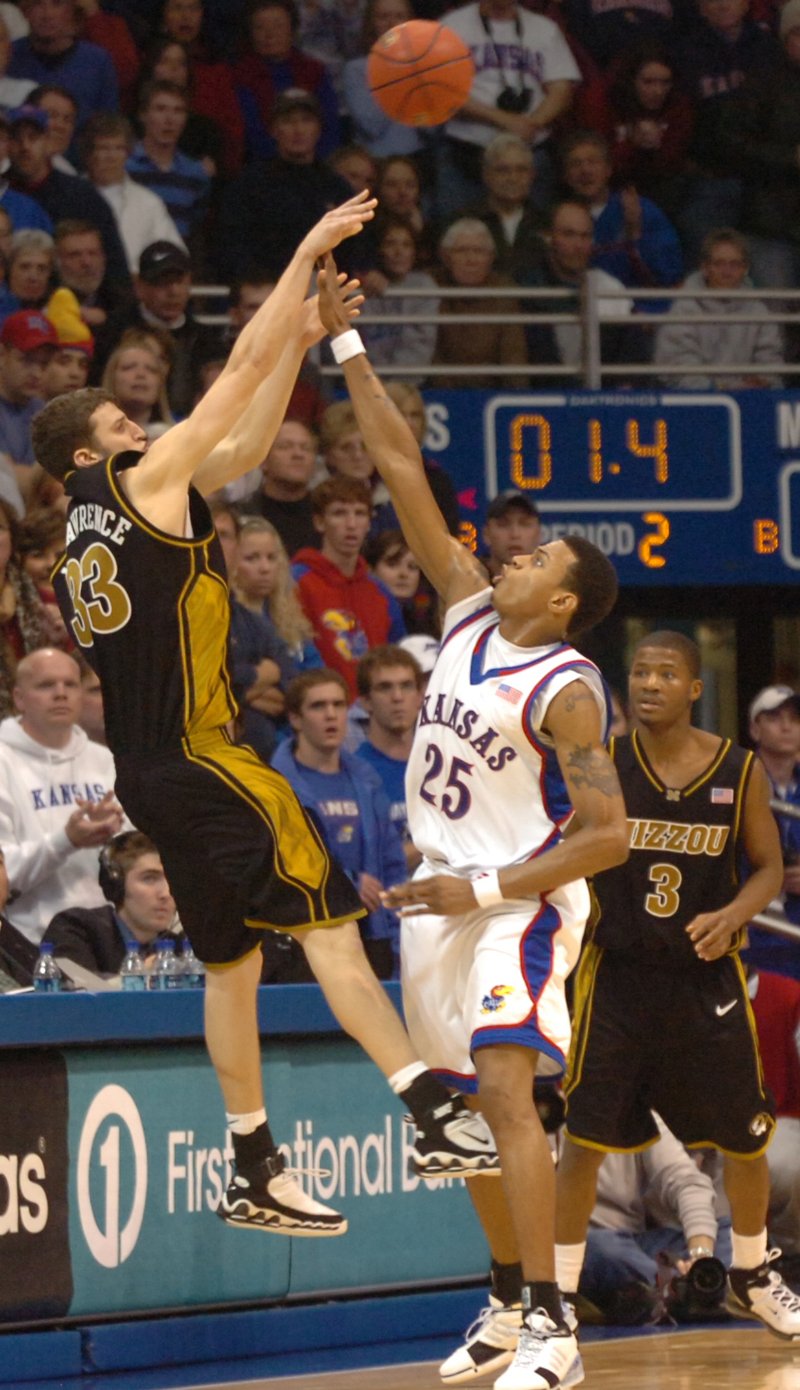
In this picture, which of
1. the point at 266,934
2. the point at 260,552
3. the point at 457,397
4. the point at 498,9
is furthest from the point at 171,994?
the point at 498,9

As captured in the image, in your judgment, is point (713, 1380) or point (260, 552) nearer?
point (713, 1380)

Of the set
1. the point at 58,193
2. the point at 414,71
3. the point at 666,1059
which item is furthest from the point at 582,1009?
the point at 58,193

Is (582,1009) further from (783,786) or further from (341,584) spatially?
(783,786)

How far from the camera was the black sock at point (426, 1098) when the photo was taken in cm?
634

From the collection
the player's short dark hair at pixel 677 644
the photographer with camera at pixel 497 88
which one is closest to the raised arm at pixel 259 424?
the player's short dark hair at pixel 677 644

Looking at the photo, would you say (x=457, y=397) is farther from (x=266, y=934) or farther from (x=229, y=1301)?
(x=229, y=1301)

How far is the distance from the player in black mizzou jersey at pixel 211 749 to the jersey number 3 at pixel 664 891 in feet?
5.84

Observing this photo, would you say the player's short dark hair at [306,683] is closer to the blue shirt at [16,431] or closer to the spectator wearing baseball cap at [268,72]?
the blue shirt at [16,431]

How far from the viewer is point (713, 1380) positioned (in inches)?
274

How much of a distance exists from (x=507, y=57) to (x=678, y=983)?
7982 mm

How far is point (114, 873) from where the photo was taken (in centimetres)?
836

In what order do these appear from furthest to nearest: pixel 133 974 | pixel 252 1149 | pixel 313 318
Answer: pixel 133 974 < pixel 313 318 < pixel 252 1149

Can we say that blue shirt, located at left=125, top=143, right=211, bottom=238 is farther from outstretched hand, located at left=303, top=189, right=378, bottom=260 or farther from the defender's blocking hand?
outstretched hand, located at left=303, top=189, right=378, bottom=260

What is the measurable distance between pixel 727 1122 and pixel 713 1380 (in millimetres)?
1062
